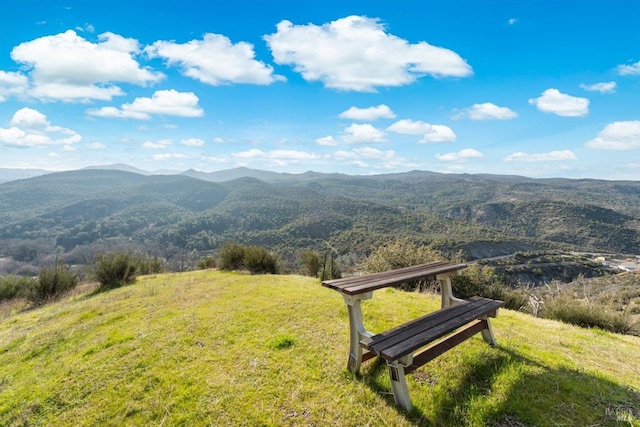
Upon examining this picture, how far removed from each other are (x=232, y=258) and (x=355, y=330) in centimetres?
1026

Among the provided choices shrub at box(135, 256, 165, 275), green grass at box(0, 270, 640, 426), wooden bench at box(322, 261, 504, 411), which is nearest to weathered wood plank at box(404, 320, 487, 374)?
wooden bench at box(322, 261, 504, 411)

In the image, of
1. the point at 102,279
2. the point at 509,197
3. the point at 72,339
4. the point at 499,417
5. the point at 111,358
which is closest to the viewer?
the point at 499,417

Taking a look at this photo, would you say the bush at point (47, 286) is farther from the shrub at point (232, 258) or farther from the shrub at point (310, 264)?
the shrub at point (310, 264)

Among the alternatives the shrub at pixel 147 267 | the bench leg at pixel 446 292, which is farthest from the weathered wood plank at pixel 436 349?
the shrub at pixel 147 267

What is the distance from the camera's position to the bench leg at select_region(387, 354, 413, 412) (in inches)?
111

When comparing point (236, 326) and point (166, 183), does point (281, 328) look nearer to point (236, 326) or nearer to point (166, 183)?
point (236, 326)

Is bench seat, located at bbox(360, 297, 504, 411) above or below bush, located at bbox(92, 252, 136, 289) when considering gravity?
above

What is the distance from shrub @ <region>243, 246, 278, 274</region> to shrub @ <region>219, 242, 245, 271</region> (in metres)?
0.41

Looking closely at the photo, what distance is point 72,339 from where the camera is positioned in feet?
17.6

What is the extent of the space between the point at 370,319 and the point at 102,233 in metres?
99.0

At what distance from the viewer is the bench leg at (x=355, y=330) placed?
325cm

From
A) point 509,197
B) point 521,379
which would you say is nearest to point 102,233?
point 521,379

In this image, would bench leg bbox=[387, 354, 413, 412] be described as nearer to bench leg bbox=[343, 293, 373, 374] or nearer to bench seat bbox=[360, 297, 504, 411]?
bench seat bbox=[360, 297, 504, 411]

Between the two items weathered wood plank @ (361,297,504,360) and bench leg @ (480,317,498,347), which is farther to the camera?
bench leg @ (480,317,498,347)
